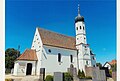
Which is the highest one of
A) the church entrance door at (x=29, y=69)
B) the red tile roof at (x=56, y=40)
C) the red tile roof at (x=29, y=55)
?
the red tile roof at (x=56, y=40)

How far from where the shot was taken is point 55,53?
6.59m

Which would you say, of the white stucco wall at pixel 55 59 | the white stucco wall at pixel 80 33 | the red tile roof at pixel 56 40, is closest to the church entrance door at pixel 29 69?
the white stucco wall at pixel 55 59

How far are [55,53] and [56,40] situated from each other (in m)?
0.69

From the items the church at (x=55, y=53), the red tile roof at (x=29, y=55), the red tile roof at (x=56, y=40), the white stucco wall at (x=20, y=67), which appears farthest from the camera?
the red tile roof at (x=56, y=40)

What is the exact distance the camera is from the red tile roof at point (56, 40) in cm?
651

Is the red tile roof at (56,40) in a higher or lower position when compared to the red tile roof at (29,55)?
higher

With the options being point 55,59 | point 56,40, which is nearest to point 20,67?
point 55,59

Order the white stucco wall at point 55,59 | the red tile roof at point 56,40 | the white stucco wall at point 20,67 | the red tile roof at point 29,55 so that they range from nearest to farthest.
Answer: the white stucco wall at point 20,67, the red tile roof at point 29,55, the white stucco wall at point 55,59, the red tile roof at point 56,40

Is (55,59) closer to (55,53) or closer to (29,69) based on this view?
(55,53)

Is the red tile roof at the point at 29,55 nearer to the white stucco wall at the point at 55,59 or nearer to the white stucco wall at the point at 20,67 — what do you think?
→ the white stucco wall at the point at 20,67

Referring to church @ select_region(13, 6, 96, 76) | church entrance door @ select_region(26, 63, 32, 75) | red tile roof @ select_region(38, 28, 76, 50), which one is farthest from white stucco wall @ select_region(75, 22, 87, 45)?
church entrance door @ select_region(26, 63, 32, 75)

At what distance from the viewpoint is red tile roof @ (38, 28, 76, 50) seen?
651 centimetres
